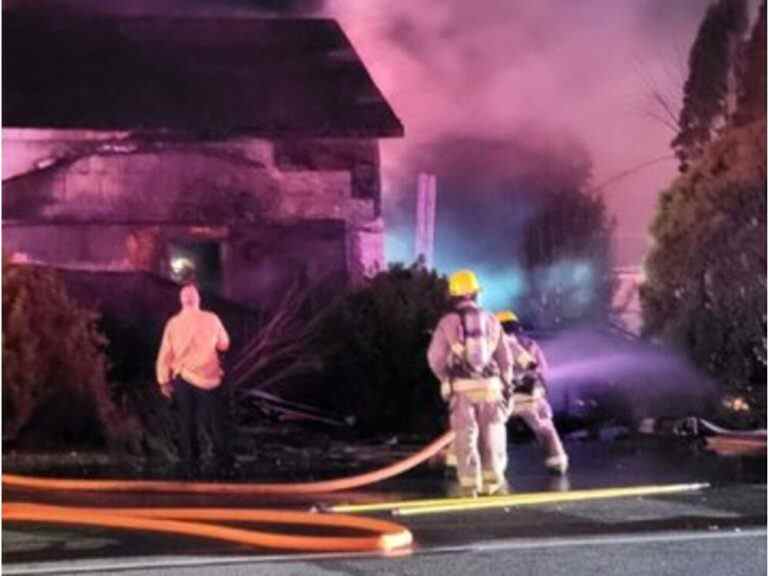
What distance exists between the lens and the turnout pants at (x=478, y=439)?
31.1ft

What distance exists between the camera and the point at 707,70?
13195 millimetres

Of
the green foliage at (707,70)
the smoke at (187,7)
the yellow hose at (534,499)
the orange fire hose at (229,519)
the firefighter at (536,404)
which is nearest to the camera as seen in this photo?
the orange fire hose at (229,519)

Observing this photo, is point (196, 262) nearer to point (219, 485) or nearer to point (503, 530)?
point (219, 485)

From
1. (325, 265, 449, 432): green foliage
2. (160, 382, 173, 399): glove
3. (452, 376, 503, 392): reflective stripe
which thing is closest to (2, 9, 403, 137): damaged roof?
(325, 265, 449, 432): green foliage

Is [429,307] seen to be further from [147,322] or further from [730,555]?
[730,555]

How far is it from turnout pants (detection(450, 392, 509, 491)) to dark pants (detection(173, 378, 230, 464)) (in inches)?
95.0

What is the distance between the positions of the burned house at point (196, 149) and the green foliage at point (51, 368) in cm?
36

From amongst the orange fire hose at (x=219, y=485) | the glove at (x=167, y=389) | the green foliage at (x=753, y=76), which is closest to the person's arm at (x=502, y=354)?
the orange fire hose at (x=219, y=485)

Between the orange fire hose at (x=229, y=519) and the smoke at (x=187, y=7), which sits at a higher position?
the smoke at (x=187, y=7)

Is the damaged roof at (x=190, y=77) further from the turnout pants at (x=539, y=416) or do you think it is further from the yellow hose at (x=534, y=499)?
the yellow hose at (x=534, y=499)

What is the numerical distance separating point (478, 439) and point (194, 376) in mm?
2560

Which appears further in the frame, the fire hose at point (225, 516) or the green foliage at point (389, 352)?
the green foliage at point (389, 352)

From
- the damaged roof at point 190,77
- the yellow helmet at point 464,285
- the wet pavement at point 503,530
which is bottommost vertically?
the wet pavement at point 503,530

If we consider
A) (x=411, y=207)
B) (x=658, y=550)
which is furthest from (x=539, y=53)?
(x=658, y=550)
